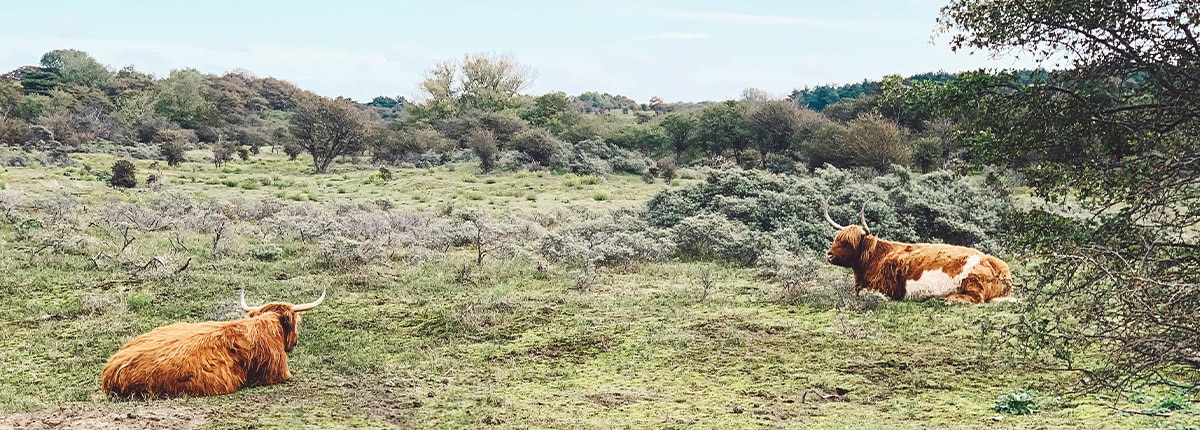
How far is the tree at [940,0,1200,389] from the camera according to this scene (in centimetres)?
391

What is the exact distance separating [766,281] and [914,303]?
7.75 feet

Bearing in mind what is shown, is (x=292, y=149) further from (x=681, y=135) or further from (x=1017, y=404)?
(x=1017, y=404)

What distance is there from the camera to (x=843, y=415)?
518 cm

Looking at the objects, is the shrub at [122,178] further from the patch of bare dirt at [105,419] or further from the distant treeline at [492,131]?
the patch of bare dirt at [105,419]

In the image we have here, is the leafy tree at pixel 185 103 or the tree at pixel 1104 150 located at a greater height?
the leafy tree at pixel 185 103

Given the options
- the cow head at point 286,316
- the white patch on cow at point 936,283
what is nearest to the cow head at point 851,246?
the white patch on cow at point 936,283

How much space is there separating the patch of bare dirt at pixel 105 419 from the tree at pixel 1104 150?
471 centimetres

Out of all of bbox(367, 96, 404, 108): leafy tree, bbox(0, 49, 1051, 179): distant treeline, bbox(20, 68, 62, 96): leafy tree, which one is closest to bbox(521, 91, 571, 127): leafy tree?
bbox(0, 49, 1051, 179): distant treeline

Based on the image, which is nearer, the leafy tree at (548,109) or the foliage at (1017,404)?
the foliage at (1017,404)

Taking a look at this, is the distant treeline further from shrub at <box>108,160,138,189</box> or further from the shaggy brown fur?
the shaggy brown fur

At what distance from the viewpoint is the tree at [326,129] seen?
32594mm

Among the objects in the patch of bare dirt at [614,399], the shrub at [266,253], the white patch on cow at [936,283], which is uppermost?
the white patch on cow at [936,283]

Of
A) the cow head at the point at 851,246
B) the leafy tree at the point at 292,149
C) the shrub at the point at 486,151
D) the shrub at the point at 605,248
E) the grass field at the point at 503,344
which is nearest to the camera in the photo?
the grass field at the point at 503,344

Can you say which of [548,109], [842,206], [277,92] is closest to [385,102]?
[277,92]
